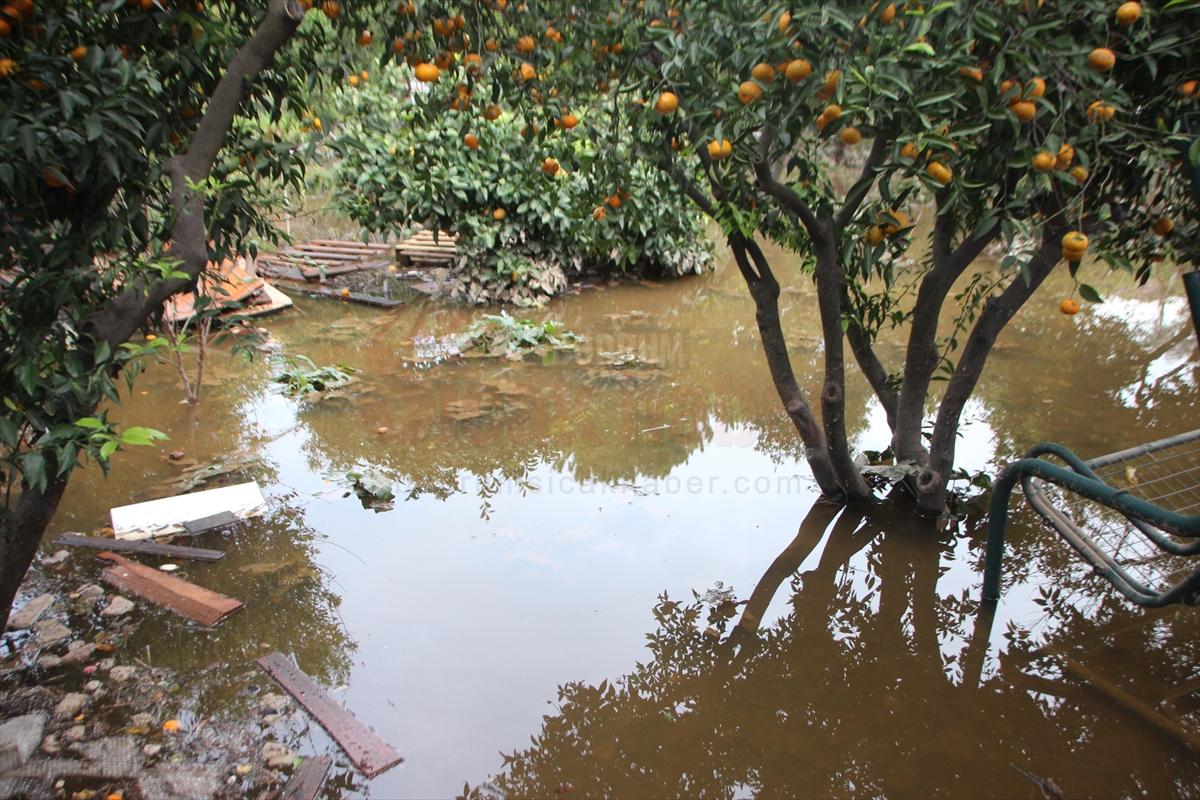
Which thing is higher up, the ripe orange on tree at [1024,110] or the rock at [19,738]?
the ripe orange on tree at [1024,110]

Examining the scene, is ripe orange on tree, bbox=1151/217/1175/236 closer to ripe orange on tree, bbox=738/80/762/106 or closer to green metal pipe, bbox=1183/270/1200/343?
green metal pipe, bbox=1183/270/1200/343

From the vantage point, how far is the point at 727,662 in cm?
360

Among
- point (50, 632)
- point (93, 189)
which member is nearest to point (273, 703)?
point (50, 632)

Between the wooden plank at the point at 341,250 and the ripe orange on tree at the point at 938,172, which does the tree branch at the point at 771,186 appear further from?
the wooden plank at the point at 341,250

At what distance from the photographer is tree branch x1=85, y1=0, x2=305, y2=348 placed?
2555mm

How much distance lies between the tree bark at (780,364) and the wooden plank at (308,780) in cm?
282

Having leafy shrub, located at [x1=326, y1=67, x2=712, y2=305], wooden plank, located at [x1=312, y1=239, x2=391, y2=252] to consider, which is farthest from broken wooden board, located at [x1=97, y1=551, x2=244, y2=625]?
wooden plank, located at [x1=312, y1=239, x2=391, y2=252]

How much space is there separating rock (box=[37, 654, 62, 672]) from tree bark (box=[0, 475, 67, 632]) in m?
0.63

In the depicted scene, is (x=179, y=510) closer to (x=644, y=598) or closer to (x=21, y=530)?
(x=21, y=530)

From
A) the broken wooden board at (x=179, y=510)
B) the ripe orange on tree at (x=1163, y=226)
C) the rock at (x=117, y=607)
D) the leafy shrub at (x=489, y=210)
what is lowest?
the rock at (x=117, y=607)

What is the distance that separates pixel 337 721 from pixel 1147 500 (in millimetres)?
3727

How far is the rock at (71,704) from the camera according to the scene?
3.12 metres

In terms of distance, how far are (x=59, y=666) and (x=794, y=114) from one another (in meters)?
3.55

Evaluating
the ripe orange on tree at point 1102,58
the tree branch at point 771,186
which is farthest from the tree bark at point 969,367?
the ripe orange on tree at point 1102,58
